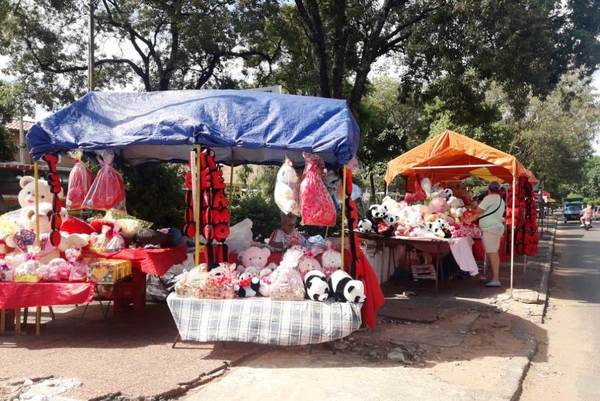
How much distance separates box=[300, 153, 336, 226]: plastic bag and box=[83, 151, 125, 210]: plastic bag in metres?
2.62

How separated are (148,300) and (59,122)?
325 centimetres

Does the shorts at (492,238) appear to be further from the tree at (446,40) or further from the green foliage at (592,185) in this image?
the green foliage at (592,185)

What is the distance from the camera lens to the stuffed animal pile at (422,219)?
9.52 meters

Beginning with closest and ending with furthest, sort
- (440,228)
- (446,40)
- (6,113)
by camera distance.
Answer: (440,228) < (446,40) < (6,113)

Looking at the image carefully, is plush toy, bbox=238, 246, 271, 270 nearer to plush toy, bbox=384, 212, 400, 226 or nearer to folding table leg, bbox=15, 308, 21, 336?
folding table leg, bbox=15, 308, 21, 336

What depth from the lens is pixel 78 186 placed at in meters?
6.78

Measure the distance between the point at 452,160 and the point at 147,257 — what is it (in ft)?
23.4

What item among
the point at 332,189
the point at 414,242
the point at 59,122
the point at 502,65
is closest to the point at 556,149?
the point at 502,65

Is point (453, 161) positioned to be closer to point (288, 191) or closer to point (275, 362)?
point (288, 191)

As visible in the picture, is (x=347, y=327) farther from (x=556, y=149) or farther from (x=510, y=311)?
(x=556, y=149)

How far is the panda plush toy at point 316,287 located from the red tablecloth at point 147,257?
6.12 feet

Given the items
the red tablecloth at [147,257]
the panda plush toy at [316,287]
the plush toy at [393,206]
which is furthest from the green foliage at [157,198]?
the panda plush toy at [316,287]

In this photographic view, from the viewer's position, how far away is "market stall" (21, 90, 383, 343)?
548cm

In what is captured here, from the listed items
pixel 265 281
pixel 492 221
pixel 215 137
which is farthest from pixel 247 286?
pixel 492 221
